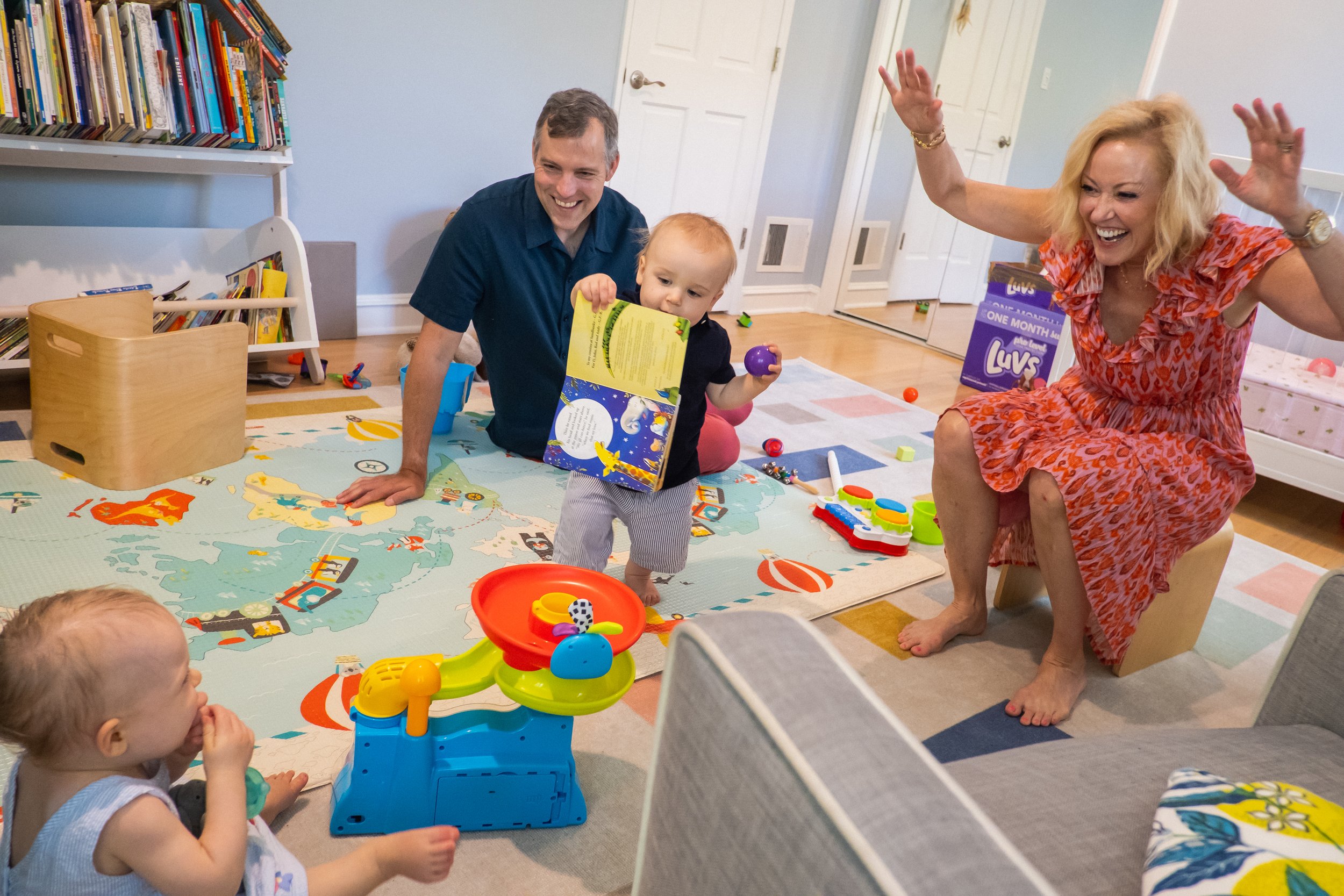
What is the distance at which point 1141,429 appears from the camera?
167 cm

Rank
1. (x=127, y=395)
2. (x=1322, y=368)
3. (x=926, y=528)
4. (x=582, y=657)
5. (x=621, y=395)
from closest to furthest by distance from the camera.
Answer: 1. (x=582, y=657)
2. (x=621, y=395)
3. (x=127, y=395)
4. (x=926, y=528)
5. (x=1322, y=368)

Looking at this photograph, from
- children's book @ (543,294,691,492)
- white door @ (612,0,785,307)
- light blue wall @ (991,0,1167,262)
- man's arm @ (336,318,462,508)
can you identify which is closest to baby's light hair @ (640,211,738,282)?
children's book @ (543,294,691,492)

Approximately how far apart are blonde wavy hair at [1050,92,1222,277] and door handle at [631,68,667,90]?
2.41 metres

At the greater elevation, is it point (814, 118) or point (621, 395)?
point (814, 118)

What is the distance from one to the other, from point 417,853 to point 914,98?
4.89 feet

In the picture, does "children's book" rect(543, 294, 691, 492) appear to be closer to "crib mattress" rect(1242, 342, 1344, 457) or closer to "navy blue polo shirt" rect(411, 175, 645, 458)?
"navy blue polo shirt" rect(411, 175, 645, 458)

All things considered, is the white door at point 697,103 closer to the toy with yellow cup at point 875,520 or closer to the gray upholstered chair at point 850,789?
the toy with yellow cup at point 875,520

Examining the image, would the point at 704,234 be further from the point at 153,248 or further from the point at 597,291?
the point at 153,248

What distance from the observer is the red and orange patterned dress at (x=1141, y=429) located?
1.55 m

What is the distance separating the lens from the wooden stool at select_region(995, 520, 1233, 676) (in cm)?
174

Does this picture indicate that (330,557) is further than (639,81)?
No

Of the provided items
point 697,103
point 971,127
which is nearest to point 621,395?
point 697,103

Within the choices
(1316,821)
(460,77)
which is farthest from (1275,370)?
(460,77)

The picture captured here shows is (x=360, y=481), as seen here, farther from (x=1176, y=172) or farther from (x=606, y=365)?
(x=1176, y=172)
